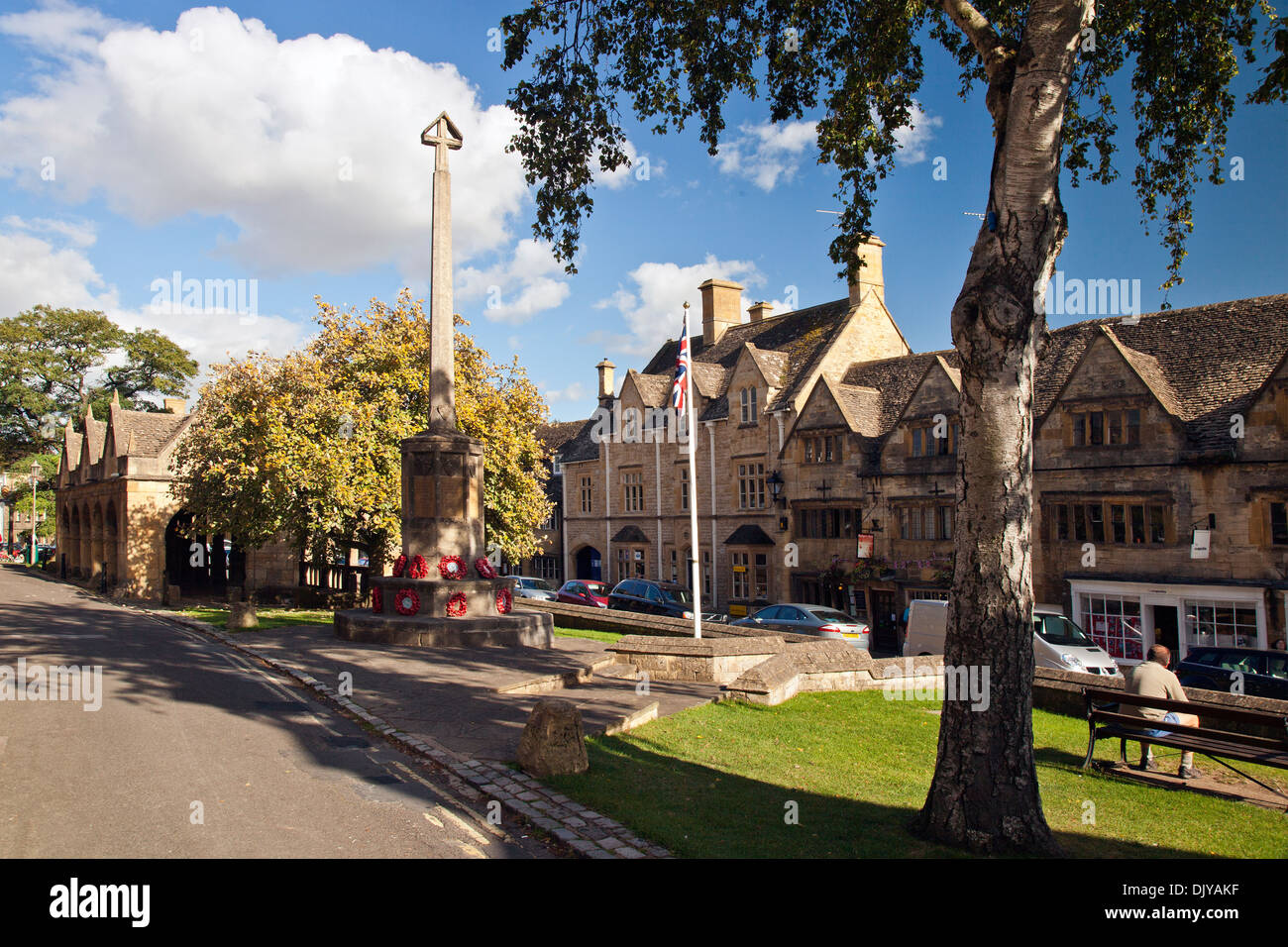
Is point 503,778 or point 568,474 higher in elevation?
point 568,474

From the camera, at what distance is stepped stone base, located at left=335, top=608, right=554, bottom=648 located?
671 inches

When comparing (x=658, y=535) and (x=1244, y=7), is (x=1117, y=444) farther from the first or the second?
(x=658, y=535)

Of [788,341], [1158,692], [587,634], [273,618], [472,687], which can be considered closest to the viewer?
[1158,692]

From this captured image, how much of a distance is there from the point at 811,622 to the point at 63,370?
65.6 m

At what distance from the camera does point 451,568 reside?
18531mm

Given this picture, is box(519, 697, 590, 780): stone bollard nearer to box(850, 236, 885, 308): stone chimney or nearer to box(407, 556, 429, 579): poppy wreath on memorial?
box(407, 556, 429, 579): poppy wreath on memorial

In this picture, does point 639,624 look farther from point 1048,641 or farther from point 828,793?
point 828,793

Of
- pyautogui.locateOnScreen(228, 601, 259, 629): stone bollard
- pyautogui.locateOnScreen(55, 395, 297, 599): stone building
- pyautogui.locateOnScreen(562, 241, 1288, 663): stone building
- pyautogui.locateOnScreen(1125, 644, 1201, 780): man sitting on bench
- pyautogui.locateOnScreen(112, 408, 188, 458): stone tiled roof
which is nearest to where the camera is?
pyautogui.locateOnScreen(1125, 644, 1201, 780): man sitting on bench

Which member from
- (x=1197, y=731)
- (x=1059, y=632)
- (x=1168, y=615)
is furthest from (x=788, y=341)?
(x=1197, y=731)

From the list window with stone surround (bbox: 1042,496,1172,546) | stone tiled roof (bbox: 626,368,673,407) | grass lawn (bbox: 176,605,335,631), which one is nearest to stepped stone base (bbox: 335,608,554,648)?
grass lawn (bbox: 176,605,335,631)

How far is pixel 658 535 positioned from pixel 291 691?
32252 mm

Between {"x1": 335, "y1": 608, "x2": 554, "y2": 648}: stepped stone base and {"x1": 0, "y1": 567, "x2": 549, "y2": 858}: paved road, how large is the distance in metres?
3.51

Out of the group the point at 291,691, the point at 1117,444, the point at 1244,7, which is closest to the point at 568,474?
the point at 1117,444
